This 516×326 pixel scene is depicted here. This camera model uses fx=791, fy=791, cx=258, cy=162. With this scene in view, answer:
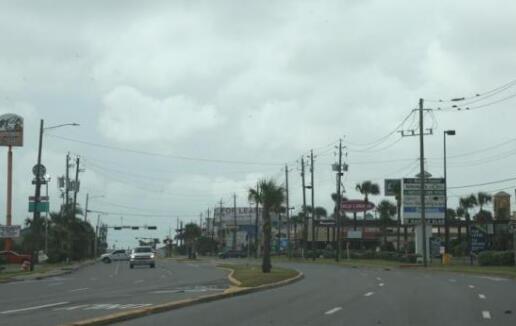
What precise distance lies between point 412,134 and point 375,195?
6351 centimetres

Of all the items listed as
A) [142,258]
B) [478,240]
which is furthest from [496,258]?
[142,258]

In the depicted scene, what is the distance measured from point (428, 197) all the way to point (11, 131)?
37472 millimetres

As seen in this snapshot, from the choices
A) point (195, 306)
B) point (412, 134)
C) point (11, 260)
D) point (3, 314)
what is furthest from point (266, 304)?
point (11, 260)

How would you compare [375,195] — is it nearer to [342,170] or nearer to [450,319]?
[342,170]

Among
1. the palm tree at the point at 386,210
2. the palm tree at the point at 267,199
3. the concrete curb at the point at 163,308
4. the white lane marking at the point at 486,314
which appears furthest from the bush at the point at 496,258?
the palm tree at the point at 386,210

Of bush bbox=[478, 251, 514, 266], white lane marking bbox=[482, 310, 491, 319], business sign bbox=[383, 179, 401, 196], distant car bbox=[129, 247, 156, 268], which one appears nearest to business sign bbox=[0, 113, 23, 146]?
distant car bbox=[129, 247, 156, 268]

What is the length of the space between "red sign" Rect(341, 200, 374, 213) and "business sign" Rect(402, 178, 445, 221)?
42888 millimetres

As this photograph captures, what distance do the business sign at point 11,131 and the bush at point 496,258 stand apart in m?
41.1

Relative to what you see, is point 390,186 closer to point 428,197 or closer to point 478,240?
point 428,197

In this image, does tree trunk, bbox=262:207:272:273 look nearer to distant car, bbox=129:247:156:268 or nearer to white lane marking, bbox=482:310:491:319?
white lane marking, bbox=482:310:491:319

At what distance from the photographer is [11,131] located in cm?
7112

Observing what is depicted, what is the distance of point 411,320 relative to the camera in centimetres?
1756

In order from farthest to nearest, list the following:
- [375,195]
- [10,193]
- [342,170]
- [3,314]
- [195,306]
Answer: [375,195] < [342,170] < [10,193] < [195,306] < [3,314]

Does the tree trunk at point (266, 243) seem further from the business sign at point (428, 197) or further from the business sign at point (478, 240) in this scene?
the business sign at point (428, 197)
